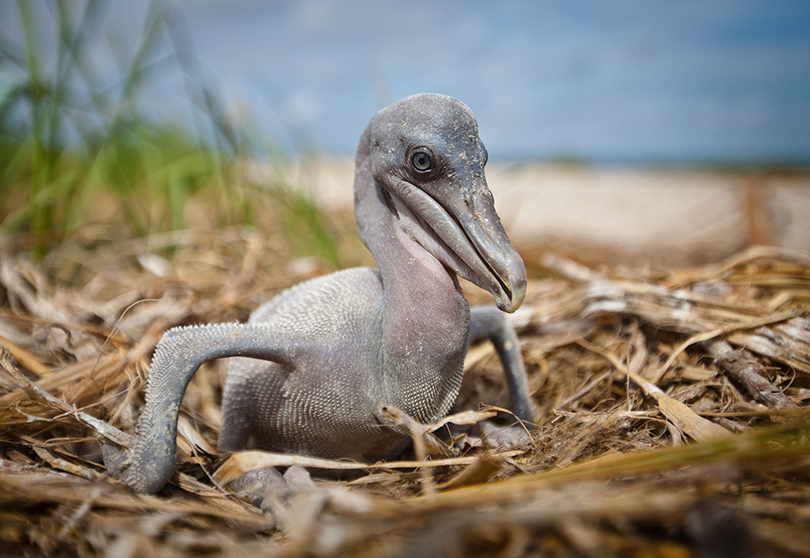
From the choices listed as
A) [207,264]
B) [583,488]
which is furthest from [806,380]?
[207,264]

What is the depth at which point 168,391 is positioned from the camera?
121 cm

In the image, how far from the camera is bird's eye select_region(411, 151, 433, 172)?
1.23m

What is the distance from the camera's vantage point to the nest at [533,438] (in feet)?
2.56

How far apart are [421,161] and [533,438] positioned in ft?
2.47

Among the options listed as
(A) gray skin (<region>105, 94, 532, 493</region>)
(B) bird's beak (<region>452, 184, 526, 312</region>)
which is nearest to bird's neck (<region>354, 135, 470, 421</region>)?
(A) gray skin (<region>105, 94, 532, 493</region>)

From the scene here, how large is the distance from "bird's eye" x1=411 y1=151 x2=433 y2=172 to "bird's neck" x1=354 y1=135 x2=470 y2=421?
19 cm

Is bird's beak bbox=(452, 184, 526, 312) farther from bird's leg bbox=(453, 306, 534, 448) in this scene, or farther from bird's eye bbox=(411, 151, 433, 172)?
bird's leg bbox=(453, 306, 534, 448)

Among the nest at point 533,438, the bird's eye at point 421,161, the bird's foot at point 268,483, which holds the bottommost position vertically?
the bird's foot at point 268,483

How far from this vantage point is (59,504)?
998 mm

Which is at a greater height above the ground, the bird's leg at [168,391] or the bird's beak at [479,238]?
the bird's beak at [479,238]

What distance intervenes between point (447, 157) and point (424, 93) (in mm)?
200

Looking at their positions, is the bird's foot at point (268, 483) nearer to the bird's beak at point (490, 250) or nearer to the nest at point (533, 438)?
the nest at point (533, 438)

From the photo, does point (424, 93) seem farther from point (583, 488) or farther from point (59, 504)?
point (59, 504)

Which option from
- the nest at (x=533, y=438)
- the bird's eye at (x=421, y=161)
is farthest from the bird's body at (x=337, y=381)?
the bird's eye at (x=421, y=161)
